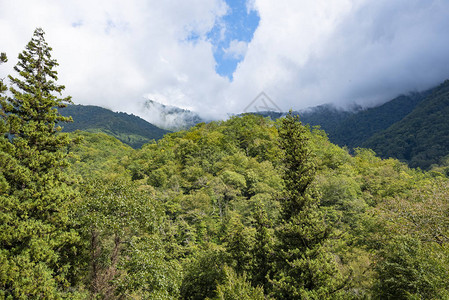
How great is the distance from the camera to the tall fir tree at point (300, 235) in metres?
14.1

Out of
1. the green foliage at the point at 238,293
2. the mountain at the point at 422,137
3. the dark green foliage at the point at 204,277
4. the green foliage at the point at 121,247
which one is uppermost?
the mountain at the point at 422,137

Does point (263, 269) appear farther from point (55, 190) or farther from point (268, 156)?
point (268, 156)

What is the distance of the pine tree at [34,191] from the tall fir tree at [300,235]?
41.1 ft

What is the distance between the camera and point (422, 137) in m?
141

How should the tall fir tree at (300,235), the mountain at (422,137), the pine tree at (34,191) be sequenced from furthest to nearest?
the mountain at (422,137) < the tall fir tree at (300,235) < the pine tree at (34,191)

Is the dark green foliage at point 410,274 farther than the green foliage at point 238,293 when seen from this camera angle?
No

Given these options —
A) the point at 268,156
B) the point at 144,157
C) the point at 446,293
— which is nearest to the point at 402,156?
the point at 268,156

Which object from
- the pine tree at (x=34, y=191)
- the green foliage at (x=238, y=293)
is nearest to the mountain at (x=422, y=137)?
the green foliage at (x=238, y=293)

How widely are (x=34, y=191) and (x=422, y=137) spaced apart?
617 feet

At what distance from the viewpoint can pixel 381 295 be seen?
1354cm

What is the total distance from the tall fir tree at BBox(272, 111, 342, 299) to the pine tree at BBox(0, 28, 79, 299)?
12.5m

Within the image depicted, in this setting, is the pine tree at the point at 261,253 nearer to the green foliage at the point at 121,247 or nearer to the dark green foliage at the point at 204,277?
the dark green foliage at the point at 204,277

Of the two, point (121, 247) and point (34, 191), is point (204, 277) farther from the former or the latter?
point (34, 191)

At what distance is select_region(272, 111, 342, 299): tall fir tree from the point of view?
1413 cm
